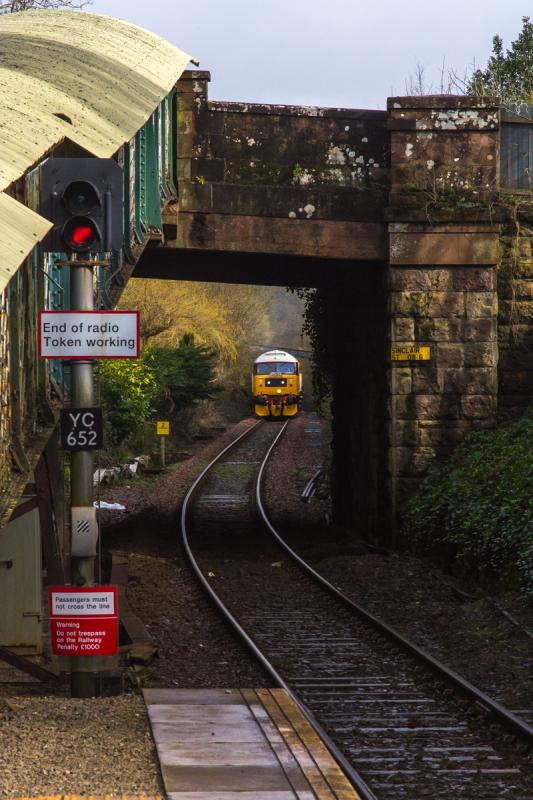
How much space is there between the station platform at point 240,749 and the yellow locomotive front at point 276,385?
145ft

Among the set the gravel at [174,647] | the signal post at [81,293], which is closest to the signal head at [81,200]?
the signal post at [81,293]

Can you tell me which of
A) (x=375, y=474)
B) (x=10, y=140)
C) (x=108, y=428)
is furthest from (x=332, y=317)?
(x=10, y=140)

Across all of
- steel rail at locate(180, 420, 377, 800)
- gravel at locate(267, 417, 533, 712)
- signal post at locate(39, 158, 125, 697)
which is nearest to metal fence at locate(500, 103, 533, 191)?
gravel at locate(267, 417, 533, 712)

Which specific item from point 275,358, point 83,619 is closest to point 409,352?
point 83,619

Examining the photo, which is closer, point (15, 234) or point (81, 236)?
point (15, 234)

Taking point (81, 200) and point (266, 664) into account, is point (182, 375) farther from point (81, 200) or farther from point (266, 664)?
point (81, 200)

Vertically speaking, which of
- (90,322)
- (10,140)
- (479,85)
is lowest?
(90,322)

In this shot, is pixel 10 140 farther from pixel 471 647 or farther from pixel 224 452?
pixel 224 452

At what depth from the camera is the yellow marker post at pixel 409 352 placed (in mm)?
18062

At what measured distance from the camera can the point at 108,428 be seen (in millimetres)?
32656

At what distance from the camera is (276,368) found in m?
53.2

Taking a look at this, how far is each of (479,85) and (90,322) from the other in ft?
48.3

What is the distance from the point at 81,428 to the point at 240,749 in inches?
102

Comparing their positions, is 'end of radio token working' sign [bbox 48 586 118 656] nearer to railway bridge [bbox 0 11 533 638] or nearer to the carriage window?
railway bridge [bbox 0 11 533 638]
